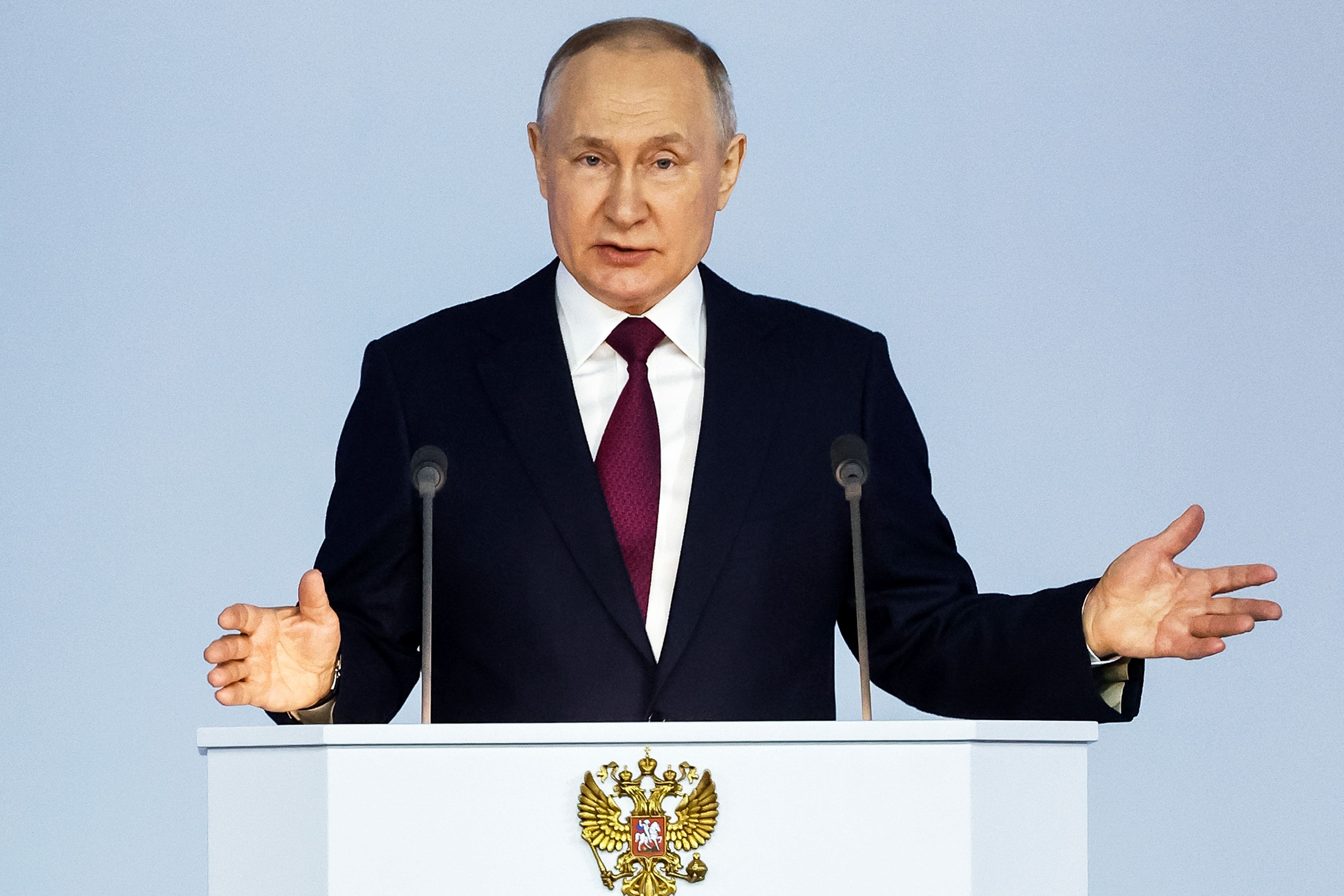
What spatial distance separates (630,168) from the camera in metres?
2.34

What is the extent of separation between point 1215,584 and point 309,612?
1051mm

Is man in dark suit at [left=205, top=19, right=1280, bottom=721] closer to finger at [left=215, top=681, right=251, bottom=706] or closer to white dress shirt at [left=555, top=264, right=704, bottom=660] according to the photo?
white dress shirt at [left=555, top=264, right=704, bottom=660]

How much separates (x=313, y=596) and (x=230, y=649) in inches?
4.3

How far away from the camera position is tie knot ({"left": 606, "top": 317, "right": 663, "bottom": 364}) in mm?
2357

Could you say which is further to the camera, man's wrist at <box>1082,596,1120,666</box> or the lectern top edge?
man's wrist at <box>1082,596,1120,666</box>

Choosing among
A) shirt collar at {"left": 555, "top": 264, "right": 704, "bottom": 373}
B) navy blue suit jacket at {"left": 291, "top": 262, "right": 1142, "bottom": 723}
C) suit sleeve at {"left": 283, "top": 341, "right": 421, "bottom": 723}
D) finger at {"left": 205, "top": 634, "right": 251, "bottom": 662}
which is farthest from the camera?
shirt collar at {"left": 555, "top": 264, "right": 704, "bottom": 373}

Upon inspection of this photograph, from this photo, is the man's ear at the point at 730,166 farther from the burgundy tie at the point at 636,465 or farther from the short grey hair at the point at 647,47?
the burgundy tie at the point at 636,465

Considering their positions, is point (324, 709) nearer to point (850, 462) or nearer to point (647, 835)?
point (647, 835)

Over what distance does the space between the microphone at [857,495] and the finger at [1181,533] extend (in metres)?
0.34

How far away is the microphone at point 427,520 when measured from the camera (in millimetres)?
1896

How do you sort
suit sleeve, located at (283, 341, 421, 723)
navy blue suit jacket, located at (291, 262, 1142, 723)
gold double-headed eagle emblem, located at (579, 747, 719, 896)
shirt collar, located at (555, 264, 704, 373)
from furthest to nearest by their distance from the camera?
shirt collar, located at (555, 264, 704, 373)
suit sleeve, located at (283, 341, 421, 723)
navy blue suit jacket, located at (291, 262, 1142, 723)
gold double-headed eagle emblem, located at (579, 747, 719, 896)

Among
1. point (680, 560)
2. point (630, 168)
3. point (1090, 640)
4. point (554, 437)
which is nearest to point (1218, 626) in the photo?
point (1090, 640)

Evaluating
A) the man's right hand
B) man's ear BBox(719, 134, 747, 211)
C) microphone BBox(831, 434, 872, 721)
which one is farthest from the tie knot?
the man's right hand

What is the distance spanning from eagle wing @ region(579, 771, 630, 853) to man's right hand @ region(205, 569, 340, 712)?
1.38ft
